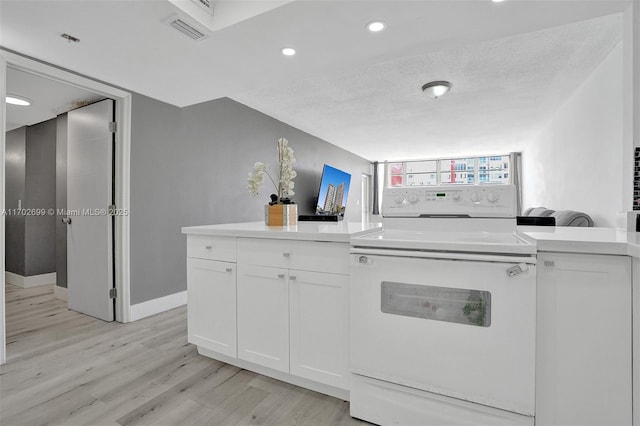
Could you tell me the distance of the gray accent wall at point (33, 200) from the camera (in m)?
4.29

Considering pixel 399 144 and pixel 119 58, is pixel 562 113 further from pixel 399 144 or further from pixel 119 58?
pixel 119 58

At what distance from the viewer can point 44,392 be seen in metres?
1.79

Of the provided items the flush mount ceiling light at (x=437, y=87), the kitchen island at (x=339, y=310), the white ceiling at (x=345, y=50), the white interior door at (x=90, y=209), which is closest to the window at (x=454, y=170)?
the white ceiling at (x=345, y=50)

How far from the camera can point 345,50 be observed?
233 centimetres

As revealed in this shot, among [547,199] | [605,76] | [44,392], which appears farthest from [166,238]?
[547,199]

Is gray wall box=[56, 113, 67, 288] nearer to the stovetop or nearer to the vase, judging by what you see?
the vase

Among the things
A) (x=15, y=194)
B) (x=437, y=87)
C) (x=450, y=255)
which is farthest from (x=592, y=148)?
(x=15, y=194)

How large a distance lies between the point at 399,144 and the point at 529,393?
20.6 ft

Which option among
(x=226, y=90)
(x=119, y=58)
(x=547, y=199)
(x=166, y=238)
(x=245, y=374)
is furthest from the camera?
(x=547, y=199)

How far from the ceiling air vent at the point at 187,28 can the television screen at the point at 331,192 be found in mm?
3975

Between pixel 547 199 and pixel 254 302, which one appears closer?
pixel 254 302

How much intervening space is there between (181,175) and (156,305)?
1395 millimetres

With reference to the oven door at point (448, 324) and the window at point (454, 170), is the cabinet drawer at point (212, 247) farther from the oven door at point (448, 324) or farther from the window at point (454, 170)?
the window at point (454, 170)

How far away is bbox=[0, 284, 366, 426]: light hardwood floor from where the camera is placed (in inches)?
61.6
